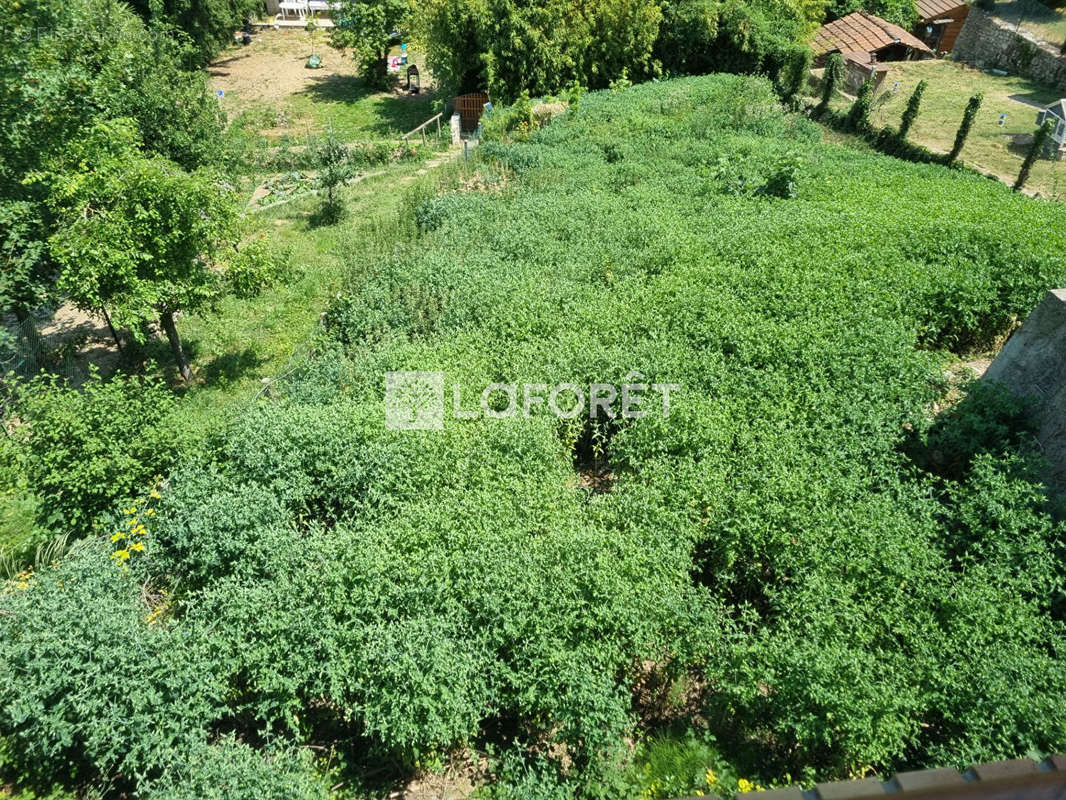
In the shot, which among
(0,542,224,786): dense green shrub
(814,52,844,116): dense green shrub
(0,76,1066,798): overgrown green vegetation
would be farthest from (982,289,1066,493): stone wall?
(814,52,844,116): dense green shrub

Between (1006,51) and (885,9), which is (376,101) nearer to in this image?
(885,9)

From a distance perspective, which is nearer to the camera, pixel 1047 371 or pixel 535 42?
pixel 1047 371

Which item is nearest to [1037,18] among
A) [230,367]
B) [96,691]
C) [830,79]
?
[830,79]

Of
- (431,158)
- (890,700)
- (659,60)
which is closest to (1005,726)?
(890,700)

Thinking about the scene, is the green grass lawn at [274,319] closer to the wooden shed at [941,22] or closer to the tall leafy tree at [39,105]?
the tall leafy tree at [39,105]

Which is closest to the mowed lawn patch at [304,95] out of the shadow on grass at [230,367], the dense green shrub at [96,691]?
the shadow on grass at [230,367]

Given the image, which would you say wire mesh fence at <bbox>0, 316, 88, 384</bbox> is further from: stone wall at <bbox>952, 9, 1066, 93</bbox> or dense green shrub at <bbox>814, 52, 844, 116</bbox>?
stone wall at <bbox>952, 9, 1066, 93</bbox>
